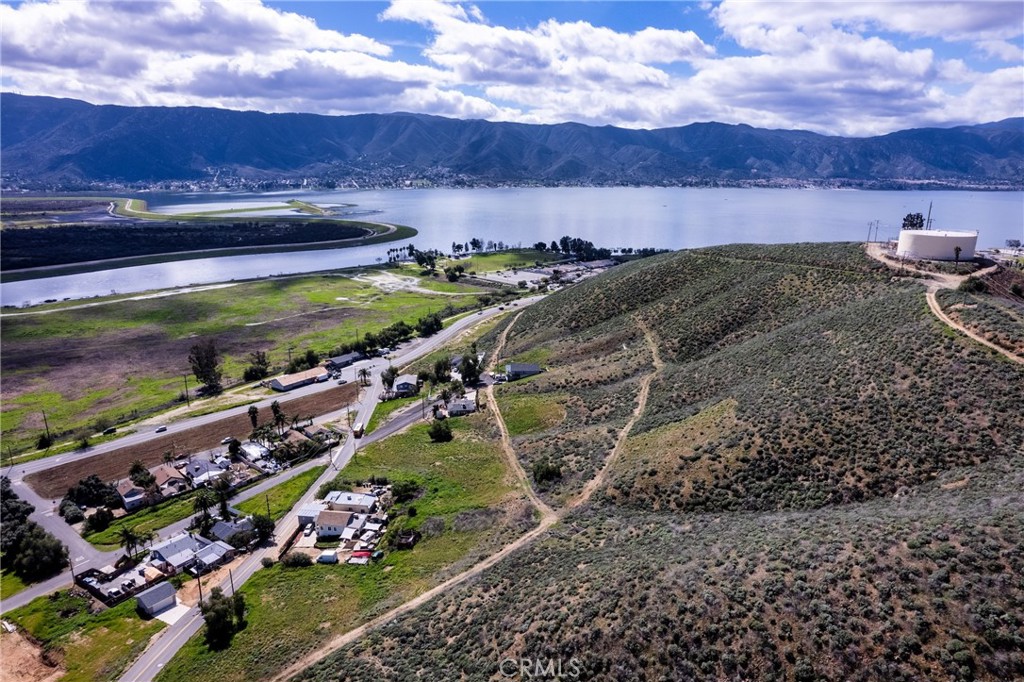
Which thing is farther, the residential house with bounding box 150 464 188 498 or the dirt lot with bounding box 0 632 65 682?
the residential house with bounding box 150 464 188 498

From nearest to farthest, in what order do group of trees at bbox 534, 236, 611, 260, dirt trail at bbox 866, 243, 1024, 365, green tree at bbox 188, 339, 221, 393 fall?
dirt trail at bbox 866, 243, 1024, 365 → green tree at bbox 188, 339, 221, 393 → group of trees at bbox 534, 236, 611, 260

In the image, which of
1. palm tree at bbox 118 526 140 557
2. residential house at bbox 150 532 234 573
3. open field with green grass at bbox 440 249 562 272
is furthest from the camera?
open field with green grass at bbox 440 249 562 272

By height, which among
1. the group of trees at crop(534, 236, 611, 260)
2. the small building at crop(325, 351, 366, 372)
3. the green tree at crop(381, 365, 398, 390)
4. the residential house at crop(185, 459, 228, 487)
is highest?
the group of trees at crop(534, 236, 611, 260)

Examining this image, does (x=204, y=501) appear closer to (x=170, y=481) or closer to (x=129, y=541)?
(x=129, y=541)

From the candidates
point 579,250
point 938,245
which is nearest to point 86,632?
point 938,245

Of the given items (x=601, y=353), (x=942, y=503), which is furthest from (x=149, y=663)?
(x=601, y=353)

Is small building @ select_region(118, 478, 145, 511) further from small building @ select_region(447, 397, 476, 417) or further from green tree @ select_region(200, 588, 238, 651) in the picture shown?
small building @ select_region(447, 397, 476, 417)

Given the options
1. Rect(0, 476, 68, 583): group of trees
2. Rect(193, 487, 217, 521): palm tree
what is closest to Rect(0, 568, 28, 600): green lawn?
Rect(0, 476, 68, 583): group of trees
